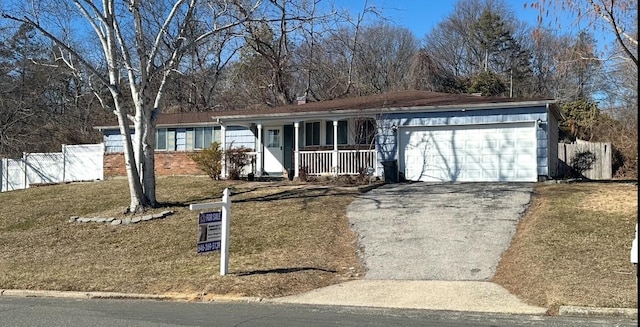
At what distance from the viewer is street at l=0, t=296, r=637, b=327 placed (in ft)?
26.3

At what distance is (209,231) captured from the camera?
12.0 m

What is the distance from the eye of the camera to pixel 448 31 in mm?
51094

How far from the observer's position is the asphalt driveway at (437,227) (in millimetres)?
12078

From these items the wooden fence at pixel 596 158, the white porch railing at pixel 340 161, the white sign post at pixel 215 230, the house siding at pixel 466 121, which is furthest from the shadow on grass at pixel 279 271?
the wooden fence at pixel 596 158

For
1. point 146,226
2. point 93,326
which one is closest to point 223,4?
point 146,226

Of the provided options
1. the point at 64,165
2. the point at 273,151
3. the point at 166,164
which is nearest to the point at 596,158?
the point at 273,151

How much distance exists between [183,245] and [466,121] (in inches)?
459

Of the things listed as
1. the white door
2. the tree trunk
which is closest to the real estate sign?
the tree trunk

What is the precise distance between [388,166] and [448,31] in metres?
31.7

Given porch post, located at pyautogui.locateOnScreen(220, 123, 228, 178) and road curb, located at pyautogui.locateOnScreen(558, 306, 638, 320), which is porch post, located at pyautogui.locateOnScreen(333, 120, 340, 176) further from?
road curb, located at pyautogui.locateOnScreen(558, 306, 638, 320)

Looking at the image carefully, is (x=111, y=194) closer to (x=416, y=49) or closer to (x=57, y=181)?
(x=57, y=181)

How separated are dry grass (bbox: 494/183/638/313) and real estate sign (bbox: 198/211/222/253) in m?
5.34

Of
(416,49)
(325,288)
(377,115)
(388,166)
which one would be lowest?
(325,288)

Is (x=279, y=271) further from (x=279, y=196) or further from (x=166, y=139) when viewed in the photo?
(x=166, y=139)
